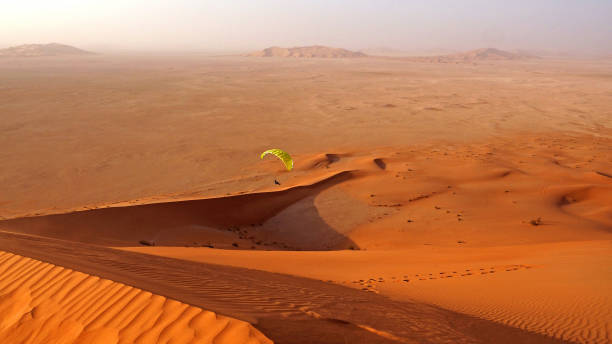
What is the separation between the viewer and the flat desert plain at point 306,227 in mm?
3604

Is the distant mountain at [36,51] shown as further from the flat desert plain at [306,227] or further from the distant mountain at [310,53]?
the flat desert plain at [306,227]

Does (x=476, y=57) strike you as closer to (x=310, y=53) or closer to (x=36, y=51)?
(x=310, y=53)

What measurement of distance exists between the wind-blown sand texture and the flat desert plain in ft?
0.05

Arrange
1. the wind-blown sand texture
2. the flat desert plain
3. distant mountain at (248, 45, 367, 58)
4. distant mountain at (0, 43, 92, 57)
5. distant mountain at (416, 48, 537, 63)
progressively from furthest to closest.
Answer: distant mountain at (248, 45, 367, 58) < distant mountain at (0, 43, 92, 57) < distant mountain at (416, 48, 537, 63) < the flat desert plain < the wind-blown sand texture

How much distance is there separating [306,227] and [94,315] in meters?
7.95

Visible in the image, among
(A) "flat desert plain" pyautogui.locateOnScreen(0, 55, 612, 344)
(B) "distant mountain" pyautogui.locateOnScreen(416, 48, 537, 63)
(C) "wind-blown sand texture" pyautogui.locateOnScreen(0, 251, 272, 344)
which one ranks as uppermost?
(B) "distant mountain" pyautogui.locateOnScreen(416, 48, 537, 63)

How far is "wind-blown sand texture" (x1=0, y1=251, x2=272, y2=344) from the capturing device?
2.96 m

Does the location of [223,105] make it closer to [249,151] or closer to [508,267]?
[249,151]

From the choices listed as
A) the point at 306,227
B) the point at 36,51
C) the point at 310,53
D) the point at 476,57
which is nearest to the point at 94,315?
the point at 306,227

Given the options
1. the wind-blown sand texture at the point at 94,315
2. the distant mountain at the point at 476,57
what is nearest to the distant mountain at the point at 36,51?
the distant mountain at the point at 476,57

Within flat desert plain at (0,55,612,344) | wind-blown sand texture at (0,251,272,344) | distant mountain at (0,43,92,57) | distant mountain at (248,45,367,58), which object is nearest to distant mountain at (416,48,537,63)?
distant mountain at (248,45,367,58)

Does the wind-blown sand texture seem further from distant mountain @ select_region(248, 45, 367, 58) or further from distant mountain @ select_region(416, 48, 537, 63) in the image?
A: distant mountain @ select_region(248, 45, 367, 58)

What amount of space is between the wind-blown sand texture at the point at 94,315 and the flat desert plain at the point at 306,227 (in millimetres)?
16

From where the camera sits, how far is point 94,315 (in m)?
3.36
